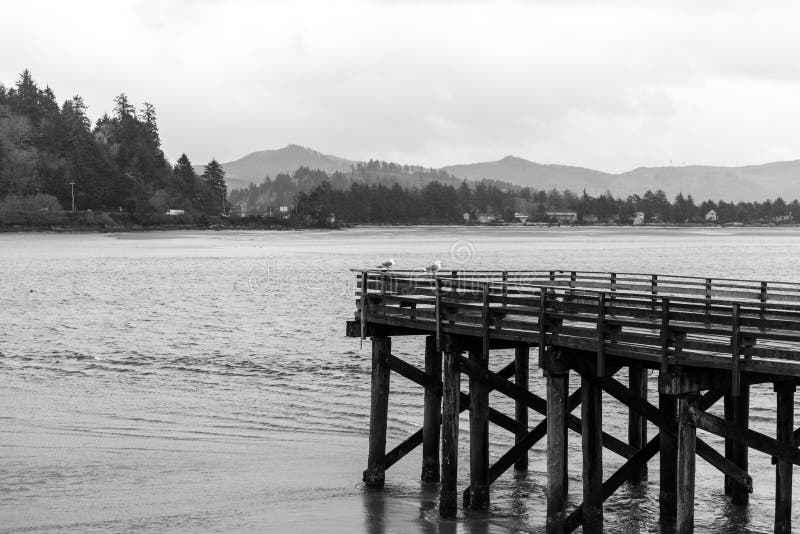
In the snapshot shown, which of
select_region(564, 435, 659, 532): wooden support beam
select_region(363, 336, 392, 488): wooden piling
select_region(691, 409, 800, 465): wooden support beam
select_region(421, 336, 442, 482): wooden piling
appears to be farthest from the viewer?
select_region(363, 336, 392, 488): wooden piling

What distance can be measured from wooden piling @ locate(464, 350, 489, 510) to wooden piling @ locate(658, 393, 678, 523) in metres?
3.37

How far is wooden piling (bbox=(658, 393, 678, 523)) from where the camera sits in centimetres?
1927

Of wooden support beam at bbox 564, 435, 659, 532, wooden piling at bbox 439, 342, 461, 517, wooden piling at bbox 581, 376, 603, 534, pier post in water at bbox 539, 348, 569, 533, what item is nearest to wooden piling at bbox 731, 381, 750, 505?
wooden support beam at bbox 564, 435, 659, 532

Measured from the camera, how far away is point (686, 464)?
54.3ft

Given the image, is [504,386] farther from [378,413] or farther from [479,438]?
[378,413]

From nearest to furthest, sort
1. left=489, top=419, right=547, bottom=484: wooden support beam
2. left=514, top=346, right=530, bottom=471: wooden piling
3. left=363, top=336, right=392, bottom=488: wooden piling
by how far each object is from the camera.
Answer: left=489, top=419, right=547, bottom=484: wooden support beam, left=363, top=336, right=392, bottom=488: wooden piling, left=514, top=346, right=530, bottom=471: wooden piling

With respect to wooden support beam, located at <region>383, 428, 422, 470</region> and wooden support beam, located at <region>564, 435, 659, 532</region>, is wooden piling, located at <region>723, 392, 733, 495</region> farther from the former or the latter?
wooden support beam, located at <region>383, 428, 422, 470</region>

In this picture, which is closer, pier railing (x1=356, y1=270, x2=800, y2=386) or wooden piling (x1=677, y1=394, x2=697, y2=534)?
pier railing (x1=356, y1=270, x2=800, y2=386)

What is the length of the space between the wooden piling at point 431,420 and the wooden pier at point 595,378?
0.03 meters

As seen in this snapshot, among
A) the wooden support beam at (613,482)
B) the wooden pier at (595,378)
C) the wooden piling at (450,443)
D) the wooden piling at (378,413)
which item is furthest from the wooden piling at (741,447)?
the wooden piling at (378,413)

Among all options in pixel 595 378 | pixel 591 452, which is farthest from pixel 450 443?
pixel 595 378

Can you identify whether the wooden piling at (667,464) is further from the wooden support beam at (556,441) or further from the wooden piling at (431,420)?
the wooden piling at (431,420)

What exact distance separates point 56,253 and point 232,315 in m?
94.5

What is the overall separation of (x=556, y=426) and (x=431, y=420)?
4.16 meters
